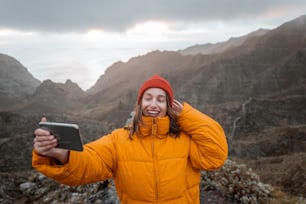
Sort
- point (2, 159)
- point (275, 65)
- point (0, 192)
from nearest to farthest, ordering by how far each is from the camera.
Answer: point (0, 192) < point (2, 159) < point (275, 65)

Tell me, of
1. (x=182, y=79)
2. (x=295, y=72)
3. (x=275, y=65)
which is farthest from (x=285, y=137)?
(x=182, y=79)

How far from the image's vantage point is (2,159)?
61.1 ft

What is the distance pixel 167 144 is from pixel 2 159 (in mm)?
18514

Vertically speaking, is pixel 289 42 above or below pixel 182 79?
above

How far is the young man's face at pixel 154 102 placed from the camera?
2.94 meters

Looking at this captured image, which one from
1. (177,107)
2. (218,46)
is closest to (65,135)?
(177,107)

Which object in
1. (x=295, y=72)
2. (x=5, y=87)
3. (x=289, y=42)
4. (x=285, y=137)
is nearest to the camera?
(x=285, y=137)

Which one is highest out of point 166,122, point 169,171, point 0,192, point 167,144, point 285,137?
point 166,122

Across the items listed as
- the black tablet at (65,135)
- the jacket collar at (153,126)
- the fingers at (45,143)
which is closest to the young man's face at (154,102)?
the jacket collar at (153,126)

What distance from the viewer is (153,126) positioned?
283cm

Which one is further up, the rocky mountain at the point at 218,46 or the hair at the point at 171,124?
the rocky mountain at the point at 218,46

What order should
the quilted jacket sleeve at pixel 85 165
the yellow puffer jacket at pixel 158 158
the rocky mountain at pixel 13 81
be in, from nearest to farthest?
1. the quilted jacket sleeve at pixel 85 165
2. the yellow puffer jacket at pixel 158 158
3. the rocky mountain at pixel 13 81

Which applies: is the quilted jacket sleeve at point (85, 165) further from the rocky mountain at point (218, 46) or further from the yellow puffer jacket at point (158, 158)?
the rocky mountain at point (218, 46)

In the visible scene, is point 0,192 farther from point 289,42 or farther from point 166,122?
point 289,42
